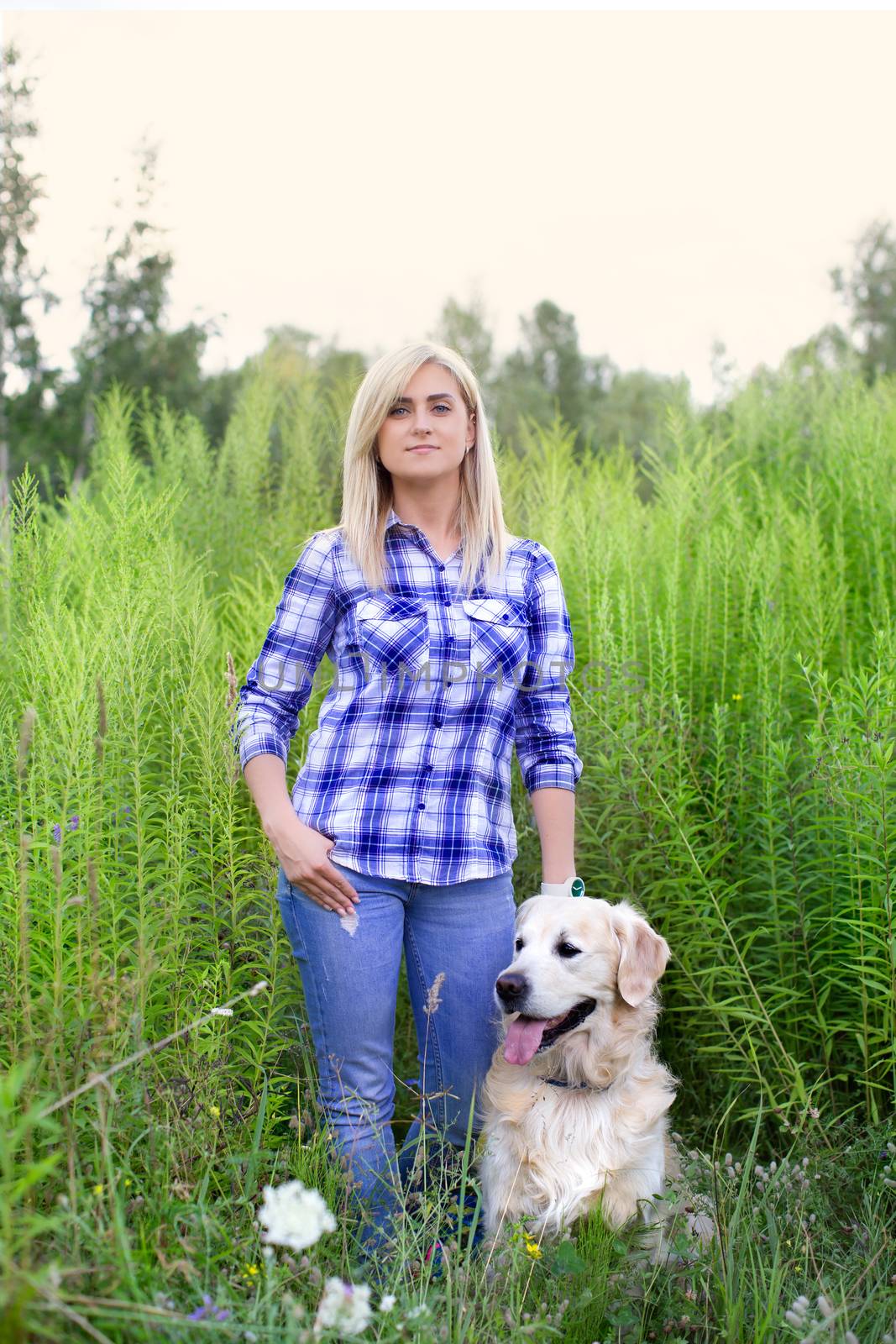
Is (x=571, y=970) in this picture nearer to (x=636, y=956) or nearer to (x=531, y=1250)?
(x=636, y=956)

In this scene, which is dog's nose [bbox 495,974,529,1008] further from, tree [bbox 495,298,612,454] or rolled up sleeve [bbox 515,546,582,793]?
tree [bbox 495,298,612,454]

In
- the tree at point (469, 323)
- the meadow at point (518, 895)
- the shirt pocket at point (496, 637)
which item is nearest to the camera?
the meadow at point (518, 895)

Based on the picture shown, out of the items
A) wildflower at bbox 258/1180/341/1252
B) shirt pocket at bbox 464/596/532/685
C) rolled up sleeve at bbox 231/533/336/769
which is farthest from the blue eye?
wildflower at bbox 258/1180/341/1252

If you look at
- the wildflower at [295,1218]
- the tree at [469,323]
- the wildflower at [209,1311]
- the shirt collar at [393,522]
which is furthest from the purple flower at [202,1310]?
the tree at [469,323]

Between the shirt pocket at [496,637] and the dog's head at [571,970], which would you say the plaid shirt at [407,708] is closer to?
the shirt pocket at [496,637]

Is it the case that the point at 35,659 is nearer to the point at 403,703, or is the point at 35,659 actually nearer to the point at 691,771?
the point at 403,703

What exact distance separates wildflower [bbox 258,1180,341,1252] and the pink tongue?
1.06 meters

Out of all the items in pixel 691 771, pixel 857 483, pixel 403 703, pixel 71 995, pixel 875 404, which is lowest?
pixel 71 995

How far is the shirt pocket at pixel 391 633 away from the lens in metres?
2.68

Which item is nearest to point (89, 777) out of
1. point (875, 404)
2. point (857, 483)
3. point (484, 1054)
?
point (484, 1054)

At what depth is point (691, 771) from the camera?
3201 millimetres

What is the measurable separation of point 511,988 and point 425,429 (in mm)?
1455

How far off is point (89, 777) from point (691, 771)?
5.80ft

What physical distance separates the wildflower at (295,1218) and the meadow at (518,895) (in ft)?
0.38
